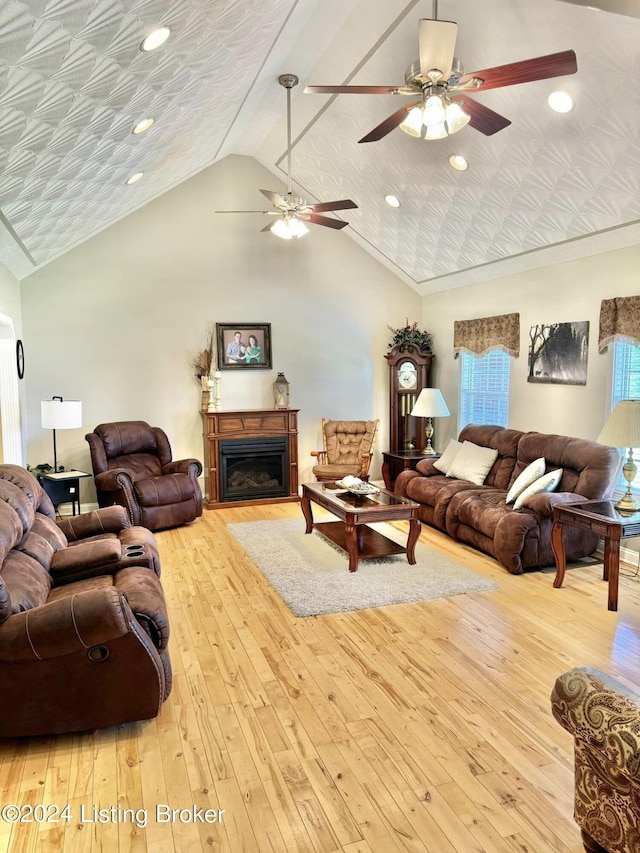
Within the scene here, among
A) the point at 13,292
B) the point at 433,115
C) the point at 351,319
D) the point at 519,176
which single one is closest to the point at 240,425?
the point at 351,319

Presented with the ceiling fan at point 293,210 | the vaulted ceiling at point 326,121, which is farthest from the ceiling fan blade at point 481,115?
the ceiling fan at point 293,210

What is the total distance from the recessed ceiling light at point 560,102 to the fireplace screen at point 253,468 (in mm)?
4617

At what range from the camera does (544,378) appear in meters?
5.76

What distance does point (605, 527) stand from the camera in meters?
3.89

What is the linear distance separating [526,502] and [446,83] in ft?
10.3

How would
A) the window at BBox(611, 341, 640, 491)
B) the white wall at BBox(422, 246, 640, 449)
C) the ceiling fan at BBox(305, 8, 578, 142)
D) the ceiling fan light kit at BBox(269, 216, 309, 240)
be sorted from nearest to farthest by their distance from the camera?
the ceiling fan at BBox(305, 8, 578, 142) < the window at BBox(611, 341, 640, 491) < the white wall at BBox(422, 246, 640, 449) < the ceiling fan light kit at BBox(269, 216, 309, 240)

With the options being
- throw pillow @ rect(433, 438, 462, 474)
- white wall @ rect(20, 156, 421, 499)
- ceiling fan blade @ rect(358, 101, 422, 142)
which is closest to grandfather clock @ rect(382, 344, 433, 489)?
white wall @ rect(20, 156, 421, 499)

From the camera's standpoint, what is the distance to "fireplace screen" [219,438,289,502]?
23.3 feet

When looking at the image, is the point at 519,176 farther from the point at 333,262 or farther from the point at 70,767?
the point at 70,767

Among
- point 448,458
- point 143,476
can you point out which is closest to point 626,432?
point 448,458

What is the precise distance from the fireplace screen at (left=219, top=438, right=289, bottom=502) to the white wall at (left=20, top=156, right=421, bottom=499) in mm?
466

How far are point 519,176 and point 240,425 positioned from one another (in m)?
4.07

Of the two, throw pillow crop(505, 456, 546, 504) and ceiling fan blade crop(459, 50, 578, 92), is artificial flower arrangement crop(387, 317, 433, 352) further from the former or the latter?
ceiling fan blade crop(459, 50, 578, 92)

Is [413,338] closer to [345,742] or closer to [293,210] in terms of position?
[293,210]
